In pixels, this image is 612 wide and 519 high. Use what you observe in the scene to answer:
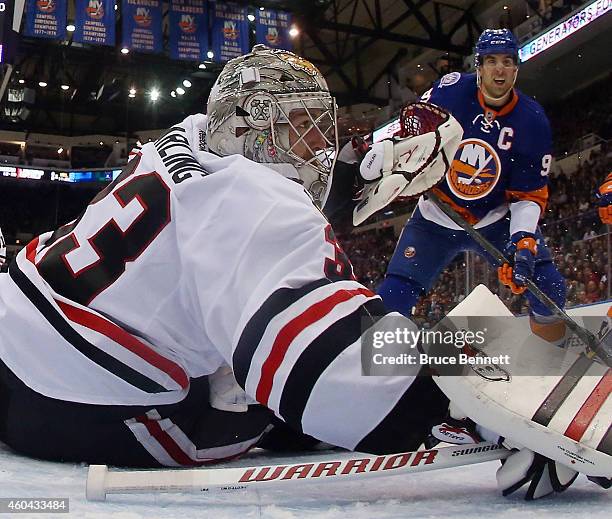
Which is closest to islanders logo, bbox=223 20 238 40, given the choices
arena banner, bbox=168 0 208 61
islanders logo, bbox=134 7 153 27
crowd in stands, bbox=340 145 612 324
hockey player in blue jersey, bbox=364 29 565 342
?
arena banner, bbox=168 0 208 61

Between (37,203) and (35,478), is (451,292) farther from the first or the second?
(37,203)

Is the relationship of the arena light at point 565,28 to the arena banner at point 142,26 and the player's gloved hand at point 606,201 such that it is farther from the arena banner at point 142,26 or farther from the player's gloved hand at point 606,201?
the player's gloved hand at point 606,201

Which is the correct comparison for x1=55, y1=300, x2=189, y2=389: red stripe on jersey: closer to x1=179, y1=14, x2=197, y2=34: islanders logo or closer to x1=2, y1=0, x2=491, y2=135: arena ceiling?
x1=179, y1=14, x2=197, y2=34: islanders logo

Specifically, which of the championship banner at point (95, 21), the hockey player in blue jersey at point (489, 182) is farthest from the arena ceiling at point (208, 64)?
the hockey player in blue jersey at point (489, 182)

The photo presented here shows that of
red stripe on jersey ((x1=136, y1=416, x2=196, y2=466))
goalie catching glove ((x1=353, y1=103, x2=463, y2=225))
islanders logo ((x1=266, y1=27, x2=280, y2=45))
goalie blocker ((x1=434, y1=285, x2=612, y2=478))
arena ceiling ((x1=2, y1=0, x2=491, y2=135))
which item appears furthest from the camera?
arena ceiling ((x1=2, y1=0, x2=491, y2=135))

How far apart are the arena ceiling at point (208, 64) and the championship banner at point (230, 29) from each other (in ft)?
1.50

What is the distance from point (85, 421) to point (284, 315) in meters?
0.43

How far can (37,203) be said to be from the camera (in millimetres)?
15719

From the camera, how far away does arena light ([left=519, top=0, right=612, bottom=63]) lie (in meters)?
6.71

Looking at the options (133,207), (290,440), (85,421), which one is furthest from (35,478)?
(290,440)

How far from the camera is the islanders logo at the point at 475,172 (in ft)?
8.20

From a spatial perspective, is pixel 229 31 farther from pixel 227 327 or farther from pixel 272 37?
pixel 227 327

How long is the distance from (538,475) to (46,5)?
28.8 ft

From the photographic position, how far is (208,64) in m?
11.4
